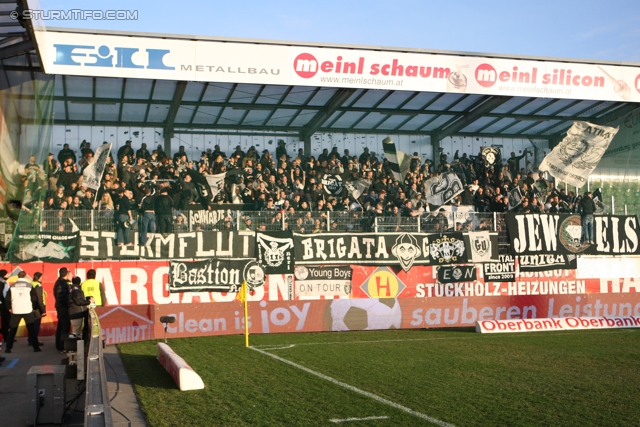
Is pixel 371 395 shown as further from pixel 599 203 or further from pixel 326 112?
pixel 599 203

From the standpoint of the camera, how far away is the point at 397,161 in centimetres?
2983

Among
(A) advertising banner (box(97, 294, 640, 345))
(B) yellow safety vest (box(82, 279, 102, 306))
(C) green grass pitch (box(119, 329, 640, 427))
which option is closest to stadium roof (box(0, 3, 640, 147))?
(A) advertising banner (box(97, 294, 640, 345))

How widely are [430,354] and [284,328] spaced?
7114mm

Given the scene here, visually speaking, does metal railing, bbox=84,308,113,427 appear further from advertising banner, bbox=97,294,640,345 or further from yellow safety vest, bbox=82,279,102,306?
advertising banner, bbox=97,294,640,345

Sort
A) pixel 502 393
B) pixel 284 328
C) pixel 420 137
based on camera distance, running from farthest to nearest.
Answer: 1. pixel 420 137
2. pixel 284 328
3. pixel 502 393

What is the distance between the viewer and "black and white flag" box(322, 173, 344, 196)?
27.9 metres

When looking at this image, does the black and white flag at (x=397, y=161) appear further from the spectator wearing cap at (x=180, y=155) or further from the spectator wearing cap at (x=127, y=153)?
the spectator wearing cap at (x=127, y=153)

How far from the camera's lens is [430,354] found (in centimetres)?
1517

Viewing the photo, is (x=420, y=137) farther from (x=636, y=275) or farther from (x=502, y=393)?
(x=502, y=393)

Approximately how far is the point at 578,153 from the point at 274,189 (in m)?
13.3

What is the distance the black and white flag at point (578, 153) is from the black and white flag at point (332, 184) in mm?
8766

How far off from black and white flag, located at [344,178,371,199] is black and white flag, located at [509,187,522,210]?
238 inches

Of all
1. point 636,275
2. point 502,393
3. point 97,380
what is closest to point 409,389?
point 502,393

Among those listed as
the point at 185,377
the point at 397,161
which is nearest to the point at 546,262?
the point at 397,161
